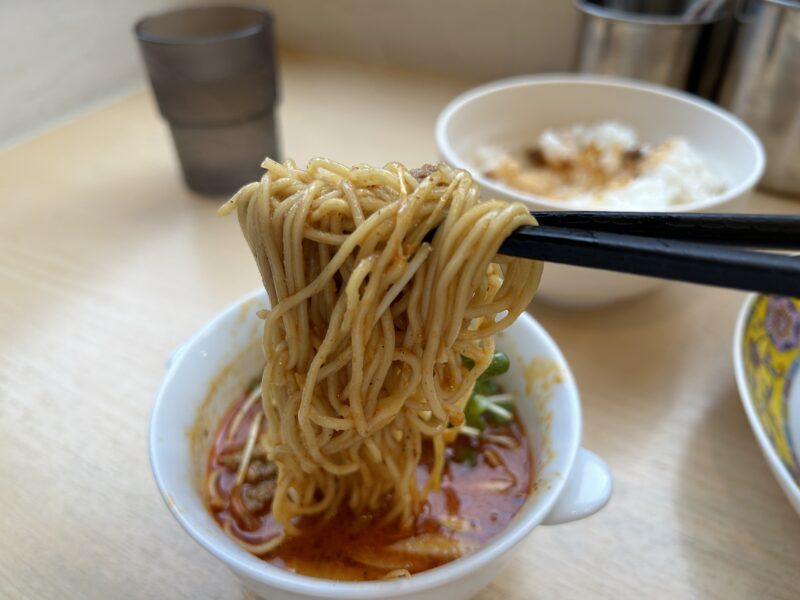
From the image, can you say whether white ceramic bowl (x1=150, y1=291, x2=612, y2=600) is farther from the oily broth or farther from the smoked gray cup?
the smoked gray cup

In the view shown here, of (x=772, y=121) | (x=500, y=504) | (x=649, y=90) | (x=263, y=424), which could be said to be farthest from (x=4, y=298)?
(x=772, y=121)

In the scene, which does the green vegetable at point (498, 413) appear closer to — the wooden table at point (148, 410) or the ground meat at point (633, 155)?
the wooden table at point (148, 410)

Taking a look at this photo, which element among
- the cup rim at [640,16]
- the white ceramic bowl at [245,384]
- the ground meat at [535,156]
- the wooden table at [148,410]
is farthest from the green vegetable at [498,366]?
the cup rim at [640,16]

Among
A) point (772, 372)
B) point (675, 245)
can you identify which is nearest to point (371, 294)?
point (675, 245)

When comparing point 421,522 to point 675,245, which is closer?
point 675,245

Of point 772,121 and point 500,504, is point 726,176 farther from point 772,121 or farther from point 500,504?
point 500,504

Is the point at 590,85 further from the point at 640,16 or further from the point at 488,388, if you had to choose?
the point at 488,388

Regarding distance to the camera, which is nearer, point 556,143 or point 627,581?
point 627,581

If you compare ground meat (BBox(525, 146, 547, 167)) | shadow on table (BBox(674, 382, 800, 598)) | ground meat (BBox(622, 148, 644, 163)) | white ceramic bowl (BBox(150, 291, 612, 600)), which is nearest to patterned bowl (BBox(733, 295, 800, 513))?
shadow on table (BBox(674, 382, 800, 598))
